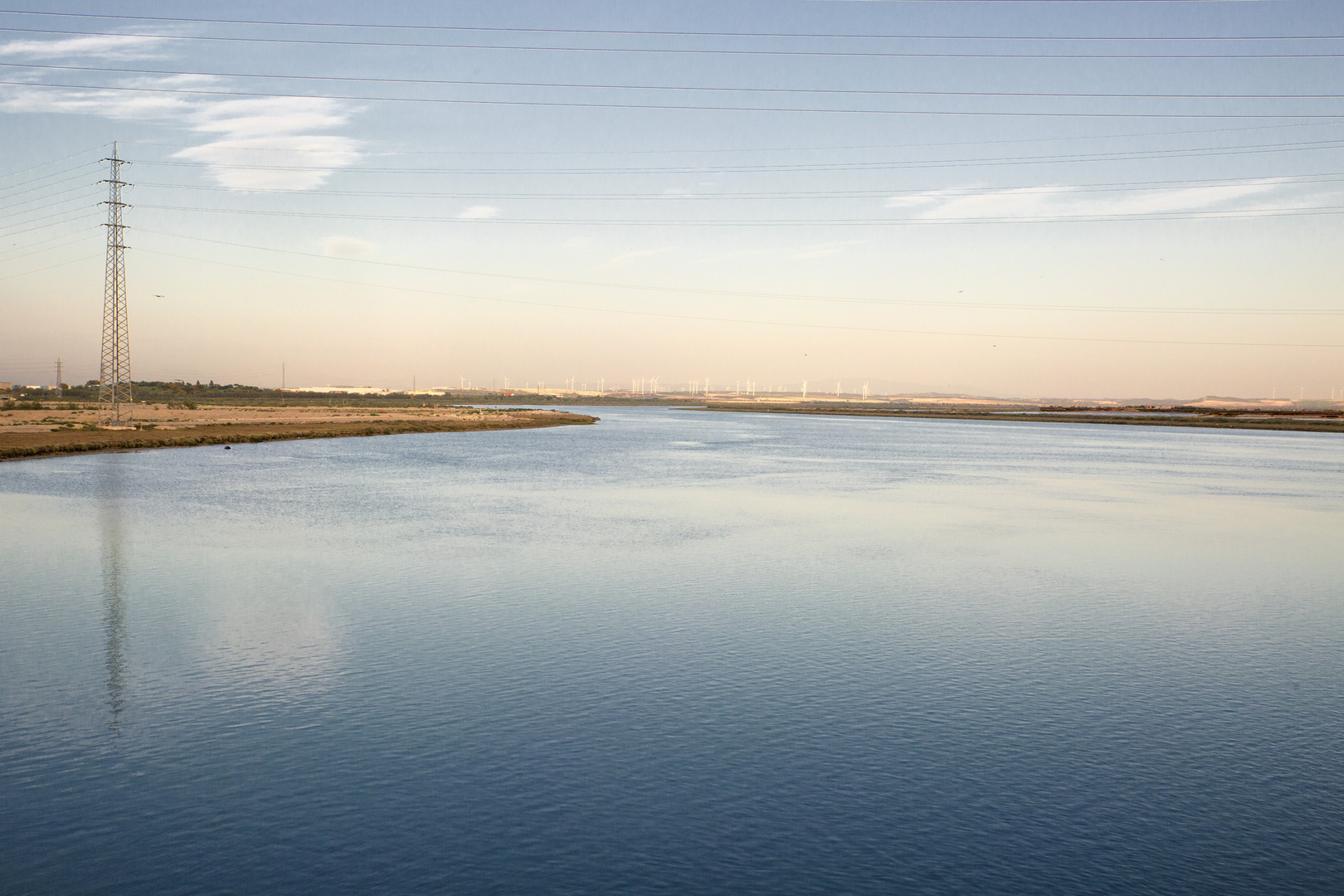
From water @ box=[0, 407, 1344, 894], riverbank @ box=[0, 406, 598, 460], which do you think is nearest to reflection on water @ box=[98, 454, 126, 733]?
water @ box=[0, 407, 1344, 894]

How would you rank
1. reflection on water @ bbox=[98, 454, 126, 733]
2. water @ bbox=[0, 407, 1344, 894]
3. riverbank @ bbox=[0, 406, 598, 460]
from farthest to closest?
riverbank @ bbox=[0, 406, 598, 460], reflection on water @ bbox=[98, 454, 126, 733], water @ bbox=[0, 407, 1344, 894]

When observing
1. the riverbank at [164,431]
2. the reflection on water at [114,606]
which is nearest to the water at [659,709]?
the reflection on water at [114,606]

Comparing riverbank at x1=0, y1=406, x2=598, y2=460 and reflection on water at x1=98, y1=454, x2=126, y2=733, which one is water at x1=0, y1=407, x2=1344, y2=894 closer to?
reflection on water at x1=98, y1=454, x2=126, y2=733

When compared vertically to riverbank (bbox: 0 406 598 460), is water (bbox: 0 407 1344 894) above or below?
below

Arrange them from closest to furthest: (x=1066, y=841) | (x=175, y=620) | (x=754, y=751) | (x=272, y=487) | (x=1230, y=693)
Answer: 1. (x=1066, y=841)
2. (x=754, y=751)
3. (x=1230, y=693)
4. (x=175, y=620)
5. (x=272, y=487)

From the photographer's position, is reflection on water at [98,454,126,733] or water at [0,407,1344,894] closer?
water at [0,407,1344,894]

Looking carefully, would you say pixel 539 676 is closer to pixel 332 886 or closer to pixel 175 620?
pixel 332 886

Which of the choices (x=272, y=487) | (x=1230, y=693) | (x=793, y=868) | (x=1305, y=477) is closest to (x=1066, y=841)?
(x=793, y=868)
